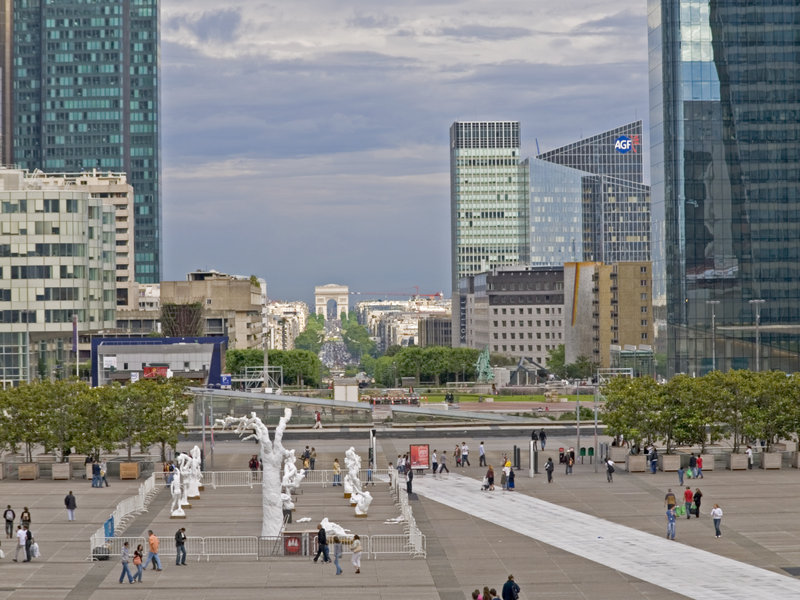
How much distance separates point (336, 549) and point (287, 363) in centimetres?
13702

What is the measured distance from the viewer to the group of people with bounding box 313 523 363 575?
4384 cm

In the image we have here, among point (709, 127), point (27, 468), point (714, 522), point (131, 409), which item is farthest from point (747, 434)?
point (709, 127)

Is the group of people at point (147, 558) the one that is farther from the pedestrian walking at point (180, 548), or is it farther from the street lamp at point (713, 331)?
the street lamp at point (713, 331)

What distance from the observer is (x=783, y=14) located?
5335 inches

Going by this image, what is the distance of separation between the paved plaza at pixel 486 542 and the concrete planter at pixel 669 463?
3.40 feet

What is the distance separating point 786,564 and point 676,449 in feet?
122

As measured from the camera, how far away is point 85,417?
240ft

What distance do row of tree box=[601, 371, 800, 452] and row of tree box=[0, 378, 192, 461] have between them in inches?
1015

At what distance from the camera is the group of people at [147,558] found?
140 feet

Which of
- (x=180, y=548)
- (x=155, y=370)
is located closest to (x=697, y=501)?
(x=180, y=548)

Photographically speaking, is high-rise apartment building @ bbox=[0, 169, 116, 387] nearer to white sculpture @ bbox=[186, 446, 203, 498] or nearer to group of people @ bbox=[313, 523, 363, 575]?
white sculpture @ bbox=[186, 446, 203, 498]

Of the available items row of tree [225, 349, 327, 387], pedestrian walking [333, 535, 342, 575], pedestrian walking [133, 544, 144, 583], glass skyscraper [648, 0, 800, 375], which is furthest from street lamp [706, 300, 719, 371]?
pedestrian walking [133, 544, 144, 583]

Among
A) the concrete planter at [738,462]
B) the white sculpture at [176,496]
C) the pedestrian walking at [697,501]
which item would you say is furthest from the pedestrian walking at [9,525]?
the concrete planter at [738,462]

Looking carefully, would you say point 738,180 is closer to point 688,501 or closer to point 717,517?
point 688,501
